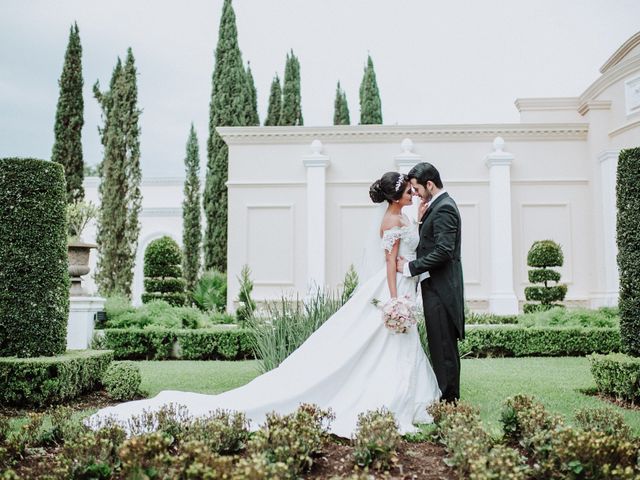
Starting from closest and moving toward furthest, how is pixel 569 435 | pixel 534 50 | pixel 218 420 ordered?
1. pixel 569 435
2. pixel 218 420
3. pixel 534 50

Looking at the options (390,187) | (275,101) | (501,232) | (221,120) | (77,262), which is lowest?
(77,262)

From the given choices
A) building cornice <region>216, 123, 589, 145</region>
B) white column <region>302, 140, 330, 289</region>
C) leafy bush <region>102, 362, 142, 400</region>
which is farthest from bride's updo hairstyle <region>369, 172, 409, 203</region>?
building cornice <region>216, 123, 589, 145</region>

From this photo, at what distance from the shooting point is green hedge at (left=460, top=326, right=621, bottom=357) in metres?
9.80

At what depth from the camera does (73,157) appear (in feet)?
67.2

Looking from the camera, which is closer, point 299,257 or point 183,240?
point 299,257

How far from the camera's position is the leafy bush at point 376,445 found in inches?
128

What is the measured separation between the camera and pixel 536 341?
1000 centimetres

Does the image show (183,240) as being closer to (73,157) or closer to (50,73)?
(73,157)

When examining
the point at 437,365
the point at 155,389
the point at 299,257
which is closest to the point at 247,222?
the point at 299,257

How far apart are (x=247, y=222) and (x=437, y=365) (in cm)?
1096

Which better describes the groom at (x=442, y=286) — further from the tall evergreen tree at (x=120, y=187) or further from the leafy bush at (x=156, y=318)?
the tall evergreen tree at (x=120, y=187)

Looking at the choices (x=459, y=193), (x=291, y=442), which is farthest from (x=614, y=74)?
(x=291, y=442)

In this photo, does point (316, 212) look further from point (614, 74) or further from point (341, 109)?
point (341, 109)

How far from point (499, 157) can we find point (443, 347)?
11.1 m
